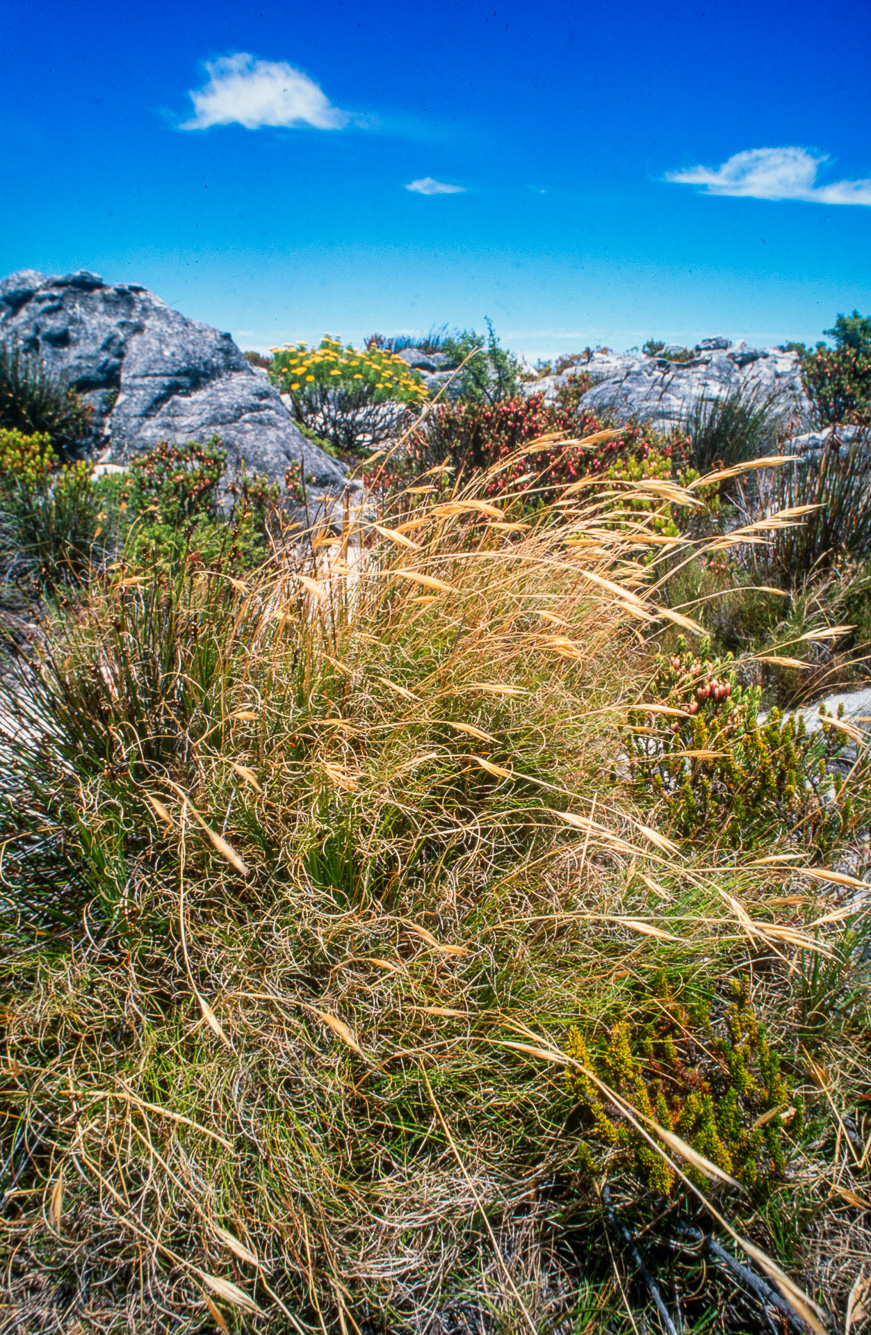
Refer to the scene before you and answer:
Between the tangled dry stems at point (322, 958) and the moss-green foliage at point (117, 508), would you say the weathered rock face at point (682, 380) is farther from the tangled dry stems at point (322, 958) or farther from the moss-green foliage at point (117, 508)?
the tangled dry stems at point (322, 958)

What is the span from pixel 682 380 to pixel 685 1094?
1771 cm

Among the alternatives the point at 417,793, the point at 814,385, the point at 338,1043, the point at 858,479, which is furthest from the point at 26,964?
the point at 814,385

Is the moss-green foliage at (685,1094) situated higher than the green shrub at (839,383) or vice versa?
the green shrub at (839,383)

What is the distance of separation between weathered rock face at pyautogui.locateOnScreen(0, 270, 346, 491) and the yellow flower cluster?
247 centimetres

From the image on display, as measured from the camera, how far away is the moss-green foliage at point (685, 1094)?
127 cm

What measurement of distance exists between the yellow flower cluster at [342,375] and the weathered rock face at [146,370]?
247 cm

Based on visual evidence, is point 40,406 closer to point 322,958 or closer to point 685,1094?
point 322,958

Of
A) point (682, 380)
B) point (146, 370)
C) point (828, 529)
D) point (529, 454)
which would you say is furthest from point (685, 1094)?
point (682, 380)

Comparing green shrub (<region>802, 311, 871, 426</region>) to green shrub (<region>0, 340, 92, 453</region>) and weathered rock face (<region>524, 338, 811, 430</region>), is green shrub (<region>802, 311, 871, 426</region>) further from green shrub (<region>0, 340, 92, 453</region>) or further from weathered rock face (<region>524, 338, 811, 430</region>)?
green shrub (<region>0, 340, 92, 453</region>)

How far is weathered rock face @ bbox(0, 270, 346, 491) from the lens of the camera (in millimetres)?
8344

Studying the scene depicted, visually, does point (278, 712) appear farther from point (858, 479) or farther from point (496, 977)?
point (858, 479)

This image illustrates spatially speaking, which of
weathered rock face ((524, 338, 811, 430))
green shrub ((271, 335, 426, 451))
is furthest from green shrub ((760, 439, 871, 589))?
green shrub ((271, 335, 426, 451))

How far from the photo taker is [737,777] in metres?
2.08

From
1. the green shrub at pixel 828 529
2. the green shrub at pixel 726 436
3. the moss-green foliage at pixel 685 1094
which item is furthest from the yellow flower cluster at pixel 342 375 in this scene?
the moss-green foliage at pixel 685 1094
